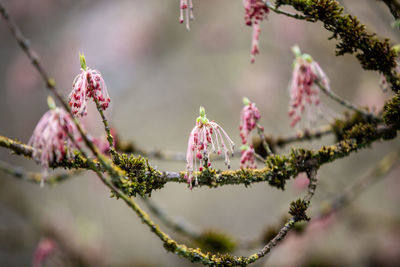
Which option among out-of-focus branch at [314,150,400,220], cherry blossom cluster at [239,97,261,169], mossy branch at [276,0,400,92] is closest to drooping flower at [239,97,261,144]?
cherry blossom cluster at [239,97,261,169]

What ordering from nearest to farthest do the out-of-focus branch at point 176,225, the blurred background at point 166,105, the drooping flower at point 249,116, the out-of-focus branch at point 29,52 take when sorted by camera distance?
the out-of-focus branch at point 29,52, the drooping flower at point 249,116, the out-of-focus branch at point 176,225, the blurred background at point 166,105

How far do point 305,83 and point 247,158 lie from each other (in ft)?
1.96

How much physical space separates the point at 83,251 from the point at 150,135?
465 cm

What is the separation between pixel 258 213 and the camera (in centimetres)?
807

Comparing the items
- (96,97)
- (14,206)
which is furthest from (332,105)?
(96,97)

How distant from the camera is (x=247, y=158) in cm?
179

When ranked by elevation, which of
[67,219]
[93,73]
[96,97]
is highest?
[67,219]

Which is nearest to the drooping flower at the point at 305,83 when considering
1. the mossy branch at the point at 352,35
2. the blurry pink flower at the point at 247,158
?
the mossy branch at the point at 352,35

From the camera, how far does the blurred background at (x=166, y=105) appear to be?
5539mm

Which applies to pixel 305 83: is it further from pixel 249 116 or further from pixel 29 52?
pixel 29 52

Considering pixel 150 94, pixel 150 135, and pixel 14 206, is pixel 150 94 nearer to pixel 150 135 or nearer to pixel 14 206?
pixel 150 135

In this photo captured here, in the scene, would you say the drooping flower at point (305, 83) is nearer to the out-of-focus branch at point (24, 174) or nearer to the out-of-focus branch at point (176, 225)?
the out-of-focus branch at point (176, 225)

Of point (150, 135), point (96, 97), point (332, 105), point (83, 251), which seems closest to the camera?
point (96, 97)

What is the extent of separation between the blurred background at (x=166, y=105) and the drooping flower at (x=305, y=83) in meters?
3.15
